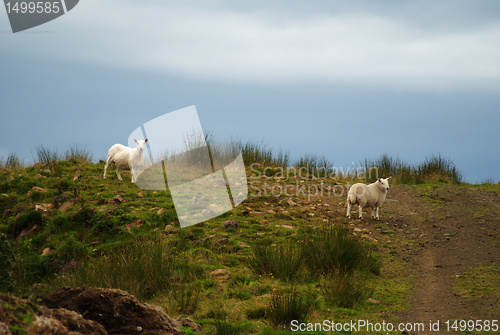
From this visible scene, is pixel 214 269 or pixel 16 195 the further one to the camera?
pixel 16 195

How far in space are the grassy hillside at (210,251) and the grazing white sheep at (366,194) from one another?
2.43ft

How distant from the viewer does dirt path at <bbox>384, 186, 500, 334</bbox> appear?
6293 millimetres

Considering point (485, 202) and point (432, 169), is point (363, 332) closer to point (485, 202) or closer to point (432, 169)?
point (485, 202)

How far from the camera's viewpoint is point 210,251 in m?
8.68

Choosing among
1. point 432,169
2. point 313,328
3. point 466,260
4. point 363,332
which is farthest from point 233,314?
point 432,169

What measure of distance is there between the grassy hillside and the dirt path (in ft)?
1.34

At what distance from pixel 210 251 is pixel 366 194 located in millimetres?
4512

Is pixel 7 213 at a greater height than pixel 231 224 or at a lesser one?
greater

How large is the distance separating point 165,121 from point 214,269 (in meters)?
4.09

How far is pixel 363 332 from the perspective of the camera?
5.44 metres

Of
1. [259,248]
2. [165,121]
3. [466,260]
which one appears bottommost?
[466,260]

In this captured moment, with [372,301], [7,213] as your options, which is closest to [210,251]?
[372,301]

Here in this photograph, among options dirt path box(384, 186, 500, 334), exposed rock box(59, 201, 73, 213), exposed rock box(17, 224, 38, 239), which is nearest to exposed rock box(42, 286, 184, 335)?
dirt path box(384, 186, 500, 334)

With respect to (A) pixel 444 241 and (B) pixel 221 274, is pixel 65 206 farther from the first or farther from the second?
(A) pixel 444 241
